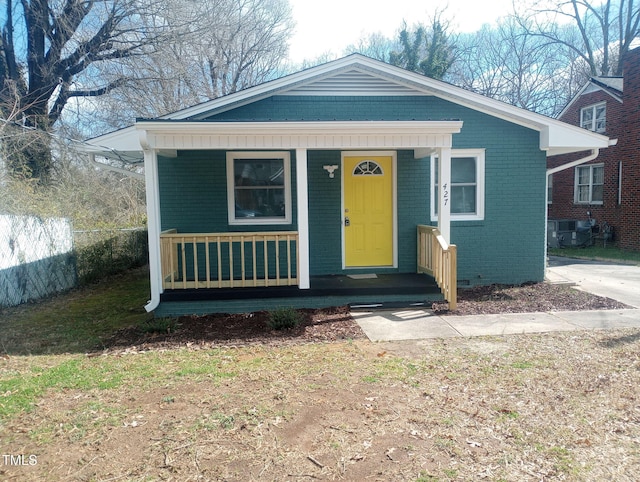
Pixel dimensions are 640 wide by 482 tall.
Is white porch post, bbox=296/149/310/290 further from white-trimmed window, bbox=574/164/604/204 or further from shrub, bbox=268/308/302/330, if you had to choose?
white-trimmed window, bbox=574/164/604/204

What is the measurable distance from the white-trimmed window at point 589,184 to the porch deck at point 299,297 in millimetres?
13903

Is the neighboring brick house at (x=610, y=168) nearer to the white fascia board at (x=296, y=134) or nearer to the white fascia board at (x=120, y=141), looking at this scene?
the white fascia board at (x=296, y=134)

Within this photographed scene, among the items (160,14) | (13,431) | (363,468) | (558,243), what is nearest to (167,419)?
(13,431)

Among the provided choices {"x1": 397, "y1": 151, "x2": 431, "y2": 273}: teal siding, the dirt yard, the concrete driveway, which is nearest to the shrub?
the dirt yard

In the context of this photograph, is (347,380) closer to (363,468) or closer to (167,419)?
(363,468)

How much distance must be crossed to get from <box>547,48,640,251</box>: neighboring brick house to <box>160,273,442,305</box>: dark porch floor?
12.2m

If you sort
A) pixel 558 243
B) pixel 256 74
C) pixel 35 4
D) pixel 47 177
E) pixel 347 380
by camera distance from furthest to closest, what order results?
pixel 256 74 < pixel 558 243 < pixel 35 4 < pixel 47 177 < pixel 347 380

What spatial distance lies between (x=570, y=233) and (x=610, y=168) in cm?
286

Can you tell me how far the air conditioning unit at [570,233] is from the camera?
16.8 m

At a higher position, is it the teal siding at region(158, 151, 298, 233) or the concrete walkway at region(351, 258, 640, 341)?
the teal siding at region(158, 151, 298, 233)

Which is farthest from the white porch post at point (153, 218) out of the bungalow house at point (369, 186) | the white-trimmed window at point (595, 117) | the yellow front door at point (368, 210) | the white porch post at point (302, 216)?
the white-trimmed window at point (595, 117)

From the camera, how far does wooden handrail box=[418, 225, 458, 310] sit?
669 centimetres

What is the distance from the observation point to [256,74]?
906 inches

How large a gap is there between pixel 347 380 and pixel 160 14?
45.6 ft
